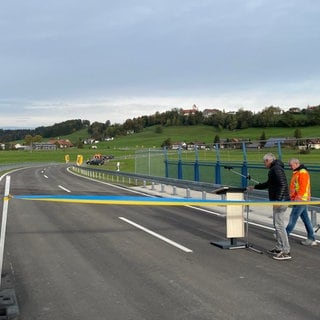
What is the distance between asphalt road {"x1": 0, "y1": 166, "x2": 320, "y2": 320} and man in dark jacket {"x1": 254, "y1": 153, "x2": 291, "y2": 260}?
0.84ft

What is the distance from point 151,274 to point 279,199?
3.00 metres

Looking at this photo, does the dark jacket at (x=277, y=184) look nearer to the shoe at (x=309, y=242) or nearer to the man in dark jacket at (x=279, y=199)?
the man in dark jacket at (x=279, y=199)

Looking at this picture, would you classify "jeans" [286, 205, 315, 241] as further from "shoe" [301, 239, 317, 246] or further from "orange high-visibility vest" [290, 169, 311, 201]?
"orange high-visibility vest" [290, 169, 311, 201]

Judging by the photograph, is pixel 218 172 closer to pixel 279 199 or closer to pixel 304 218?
pixel 304 218

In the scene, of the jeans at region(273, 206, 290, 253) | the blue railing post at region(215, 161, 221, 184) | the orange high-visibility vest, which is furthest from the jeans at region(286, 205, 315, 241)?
the blue railing post at region(215, 161, 221, 184)

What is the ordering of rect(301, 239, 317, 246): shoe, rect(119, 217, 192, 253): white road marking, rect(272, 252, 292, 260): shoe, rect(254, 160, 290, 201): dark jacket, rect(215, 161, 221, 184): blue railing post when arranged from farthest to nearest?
rect(215, 161, 221, 184): blue railing post
rect(301, 239, 317, 246): shoe
rect(119, 217, 192, 253): white road marking
rect(254, 160, 290, 201): dark jacket
rect(272, 252, 292, 260): shoe

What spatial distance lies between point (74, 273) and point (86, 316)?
2.02m

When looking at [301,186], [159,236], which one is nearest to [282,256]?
[301,186]

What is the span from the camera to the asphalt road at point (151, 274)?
5879mm

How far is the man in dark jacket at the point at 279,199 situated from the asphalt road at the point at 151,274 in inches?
10.1

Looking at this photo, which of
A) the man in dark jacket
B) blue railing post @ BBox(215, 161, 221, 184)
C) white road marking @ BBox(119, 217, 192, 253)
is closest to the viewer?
the man in dark jacket

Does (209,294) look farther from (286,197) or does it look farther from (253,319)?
(286,197)

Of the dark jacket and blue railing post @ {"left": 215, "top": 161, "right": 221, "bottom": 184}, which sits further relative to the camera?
blue railing post @ {"left": 215, "top": 161, "right": 221, "bottom": 184}

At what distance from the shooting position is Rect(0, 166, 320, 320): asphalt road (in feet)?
19.3
